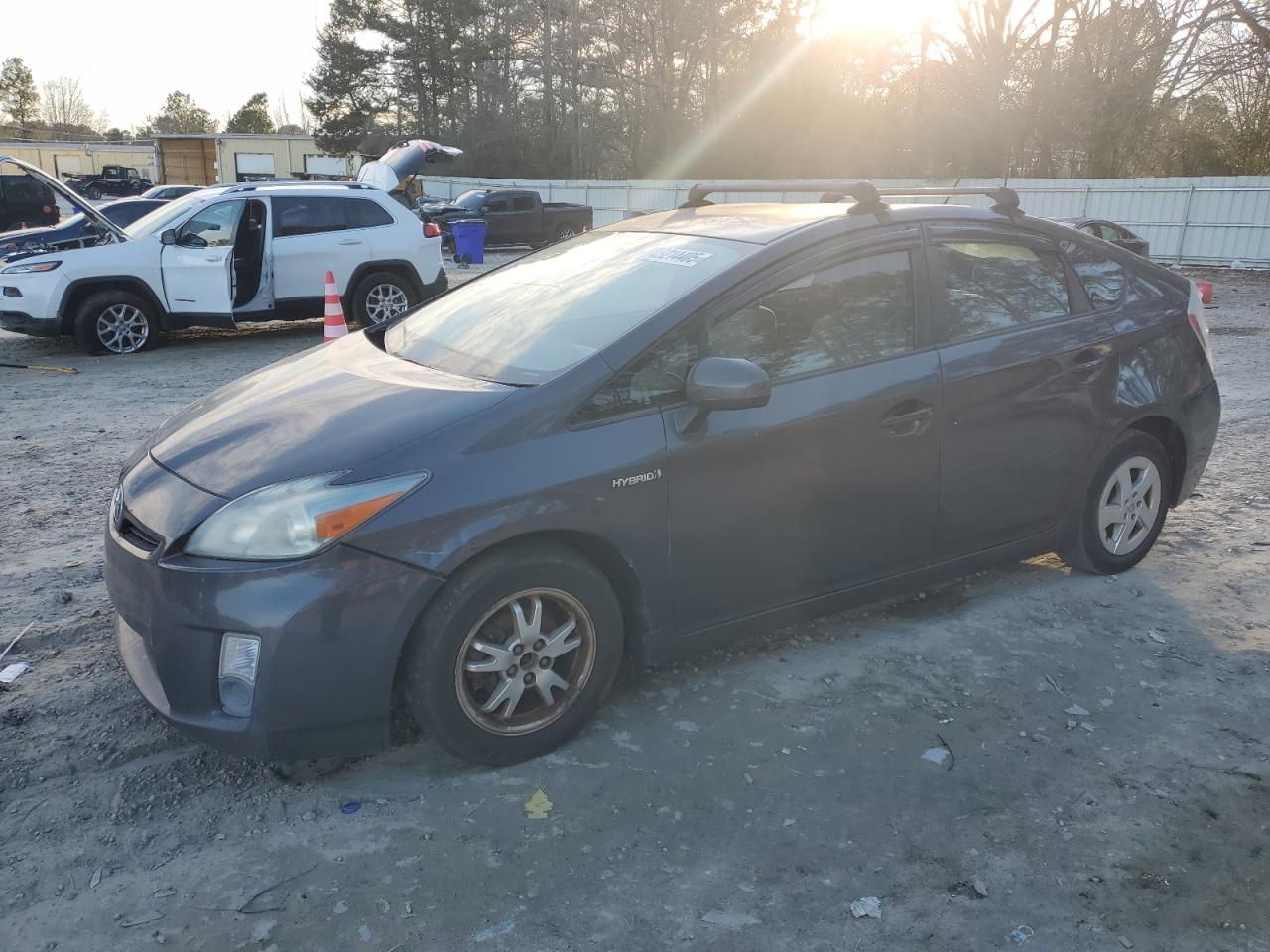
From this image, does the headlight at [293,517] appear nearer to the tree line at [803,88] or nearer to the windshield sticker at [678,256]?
the windshield sticker at [678,256]

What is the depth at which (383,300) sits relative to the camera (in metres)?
11.7

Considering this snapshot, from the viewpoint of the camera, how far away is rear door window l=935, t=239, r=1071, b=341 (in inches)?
154

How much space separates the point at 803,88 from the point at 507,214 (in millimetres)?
13937

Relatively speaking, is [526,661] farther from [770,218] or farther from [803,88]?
[803,88]

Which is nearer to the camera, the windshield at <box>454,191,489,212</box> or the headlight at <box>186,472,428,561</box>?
the headlight at <box>186,472,428,561</box>

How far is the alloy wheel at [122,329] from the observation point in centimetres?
1038

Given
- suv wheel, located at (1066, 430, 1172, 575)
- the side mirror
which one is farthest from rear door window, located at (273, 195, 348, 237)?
suv wheel, located at (1066, 430, 1172, 575)

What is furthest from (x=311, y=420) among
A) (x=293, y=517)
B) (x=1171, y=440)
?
(x=1171, y=440)

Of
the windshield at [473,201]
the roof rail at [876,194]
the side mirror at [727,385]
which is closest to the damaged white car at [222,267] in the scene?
the roof rail at [876,194]

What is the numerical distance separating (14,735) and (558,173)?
42715mm

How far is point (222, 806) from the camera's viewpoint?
296cm

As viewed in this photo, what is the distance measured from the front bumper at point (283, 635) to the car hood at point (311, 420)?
192 mm

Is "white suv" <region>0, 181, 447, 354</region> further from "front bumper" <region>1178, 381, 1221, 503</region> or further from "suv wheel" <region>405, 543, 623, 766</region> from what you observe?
"suv wheel" <region>405, 543, 623, 766</region>

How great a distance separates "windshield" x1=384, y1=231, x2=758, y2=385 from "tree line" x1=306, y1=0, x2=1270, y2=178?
2682 cm
